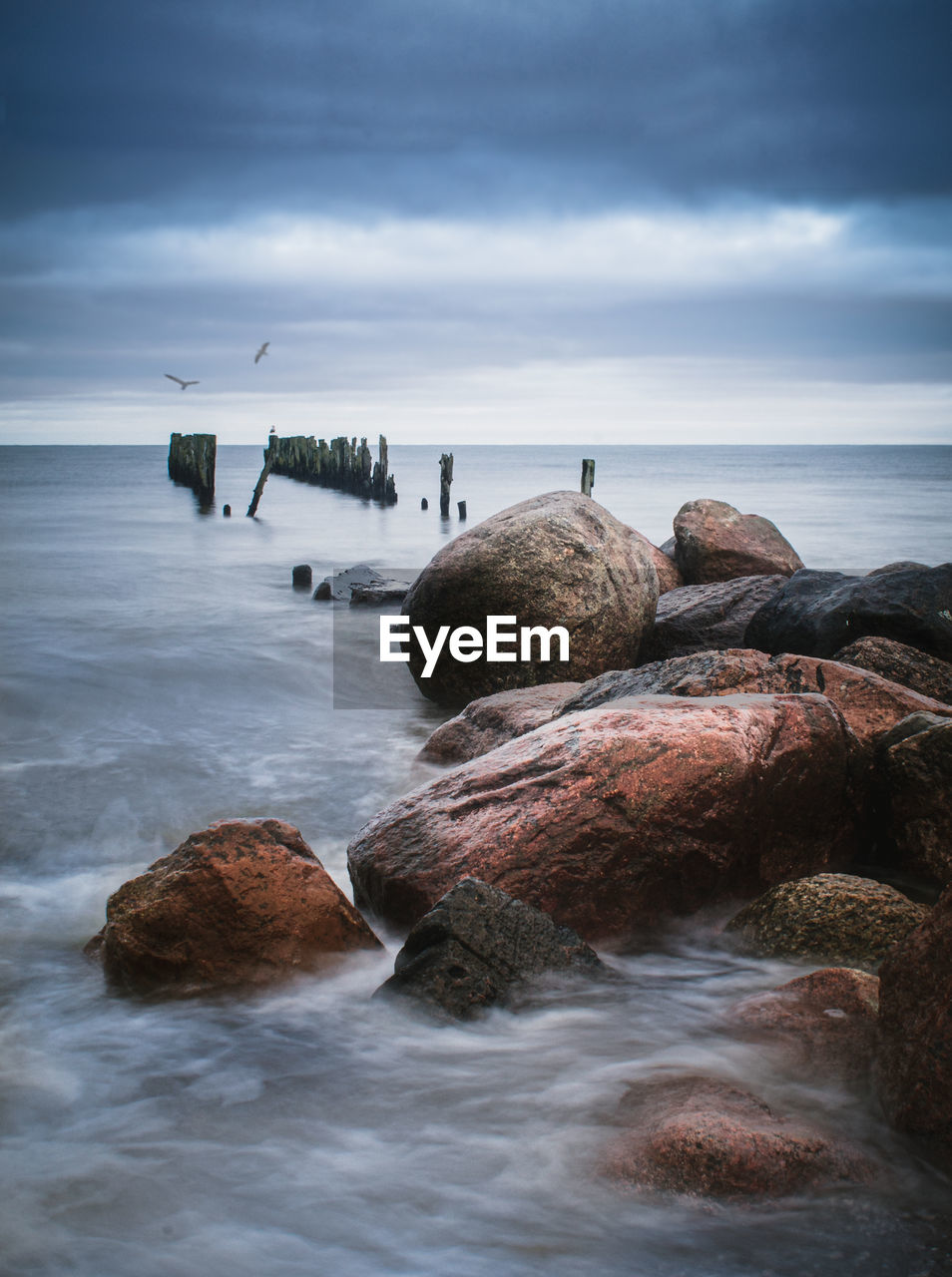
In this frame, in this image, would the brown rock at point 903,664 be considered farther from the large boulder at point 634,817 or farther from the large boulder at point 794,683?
the large boulder at point 634,817

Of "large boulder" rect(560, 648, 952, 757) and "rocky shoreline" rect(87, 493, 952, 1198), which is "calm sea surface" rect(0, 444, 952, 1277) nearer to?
"rocky shoreline" rect(87, 493, 952, 1198)

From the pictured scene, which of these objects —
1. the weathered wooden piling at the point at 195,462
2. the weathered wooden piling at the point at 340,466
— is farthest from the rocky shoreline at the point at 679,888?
the weathered wooden piling at the point at 195,462

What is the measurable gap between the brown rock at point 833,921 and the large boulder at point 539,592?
13.4ft

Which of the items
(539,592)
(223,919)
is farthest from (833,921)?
(539,592)

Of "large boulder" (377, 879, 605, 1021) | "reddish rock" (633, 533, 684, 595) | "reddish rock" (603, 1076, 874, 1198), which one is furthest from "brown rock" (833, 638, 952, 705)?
"reddish rock" (633, 533, 684, 595)

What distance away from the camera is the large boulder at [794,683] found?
5168 millimetres

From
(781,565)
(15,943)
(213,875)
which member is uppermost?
(781,565)

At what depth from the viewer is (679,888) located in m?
4.32

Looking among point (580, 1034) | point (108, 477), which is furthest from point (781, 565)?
point (108, 477)

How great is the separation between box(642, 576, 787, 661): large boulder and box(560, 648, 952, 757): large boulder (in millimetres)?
3578

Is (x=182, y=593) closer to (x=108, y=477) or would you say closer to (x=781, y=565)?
(x=781, y=565)

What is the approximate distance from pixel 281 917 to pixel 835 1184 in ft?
7.40

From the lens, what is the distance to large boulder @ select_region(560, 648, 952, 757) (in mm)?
5168

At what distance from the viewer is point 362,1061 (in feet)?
11.5
